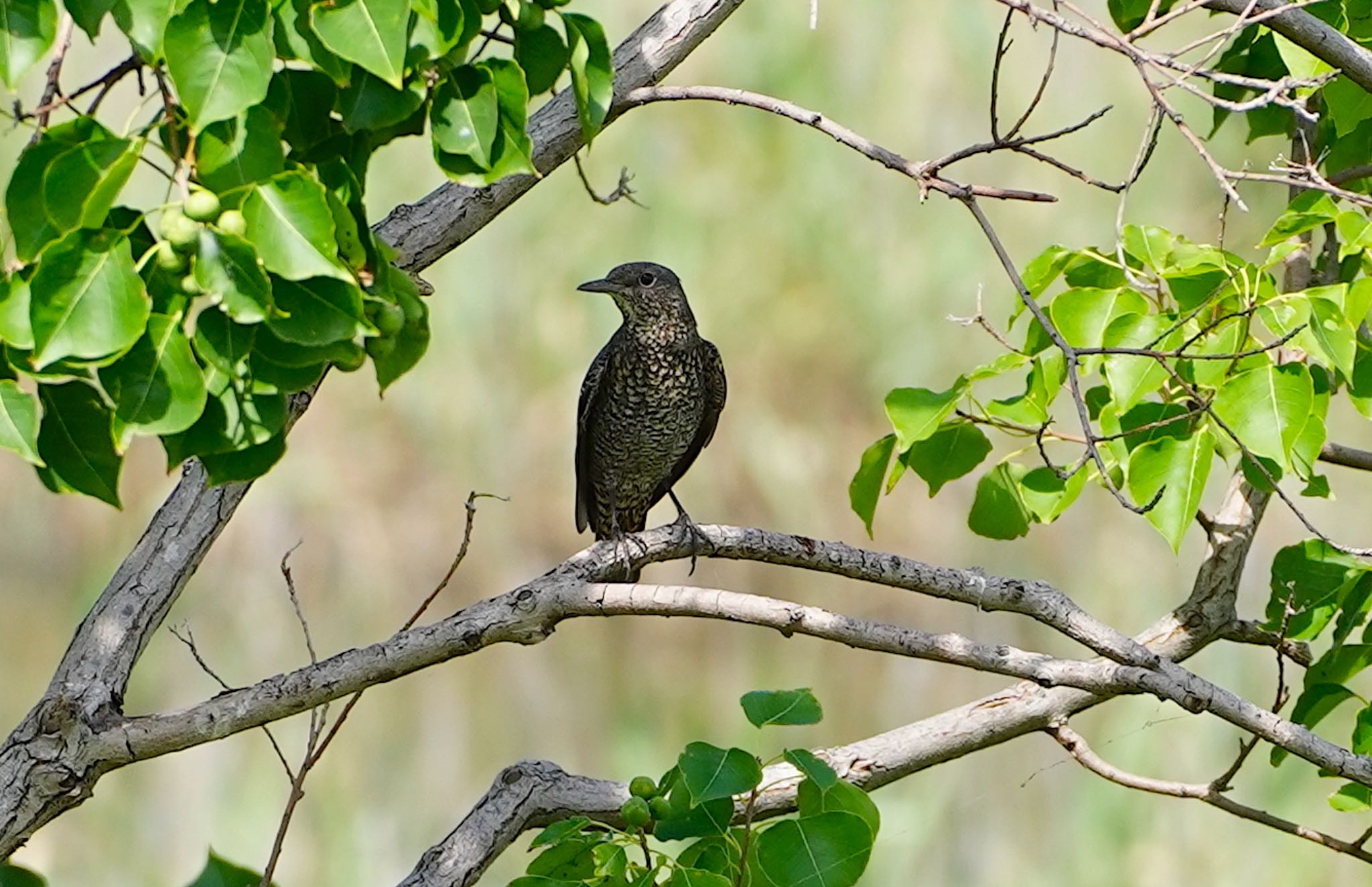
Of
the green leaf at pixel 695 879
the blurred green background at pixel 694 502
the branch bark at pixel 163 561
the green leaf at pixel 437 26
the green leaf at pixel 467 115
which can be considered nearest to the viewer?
the green leaf at pixel 437 26

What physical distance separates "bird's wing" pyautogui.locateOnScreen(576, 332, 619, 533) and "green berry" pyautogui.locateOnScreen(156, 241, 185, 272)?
297 centimetres

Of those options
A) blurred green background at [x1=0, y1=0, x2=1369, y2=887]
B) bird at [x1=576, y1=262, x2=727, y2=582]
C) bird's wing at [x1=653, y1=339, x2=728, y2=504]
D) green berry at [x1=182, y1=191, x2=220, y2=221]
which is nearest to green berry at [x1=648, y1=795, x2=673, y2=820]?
green berry at [x1=182, y1=191, x2=220, y2=221]

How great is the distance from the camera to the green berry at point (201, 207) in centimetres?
117

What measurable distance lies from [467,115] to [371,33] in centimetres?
19

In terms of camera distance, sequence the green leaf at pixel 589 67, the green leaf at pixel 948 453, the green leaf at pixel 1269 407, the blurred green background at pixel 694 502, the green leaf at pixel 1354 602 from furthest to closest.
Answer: the blurred green background at pixel 694 502, the green leaf at pixel 948 453, the green leaf at pixel 1354 602, the green leaf at pixel 1269 407, the green leaf at pixel 589 67

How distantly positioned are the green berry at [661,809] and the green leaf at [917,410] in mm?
735

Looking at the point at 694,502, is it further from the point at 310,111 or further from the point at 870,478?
the point at 310,111

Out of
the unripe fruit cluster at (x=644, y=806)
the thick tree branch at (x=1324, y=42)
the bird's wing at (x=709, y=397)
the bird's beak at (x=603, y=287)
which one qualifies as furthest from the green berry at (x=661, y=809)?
the bird's wing at (x=709, y=397)

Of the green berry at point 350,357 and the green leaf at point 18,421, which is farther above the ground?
the green berry at point 350,357

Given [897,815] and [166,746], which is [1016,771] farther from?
[166,746]

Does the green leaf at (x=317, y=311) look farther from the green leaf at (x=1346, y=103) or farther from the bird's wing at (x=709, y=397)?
the bird's wing at (x=709, y=397)

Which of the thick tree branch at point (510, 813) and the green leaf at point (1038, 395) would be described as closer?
the thick tree branch at point (510, 813)

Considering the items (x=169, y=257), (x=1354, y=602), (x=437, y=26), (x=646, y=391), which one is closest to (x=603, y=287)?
(x=646, y=391)

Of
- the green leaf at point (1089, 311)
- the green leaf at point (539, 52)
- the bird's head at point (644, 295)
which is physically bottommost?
the green leaf at point (539, 52)
